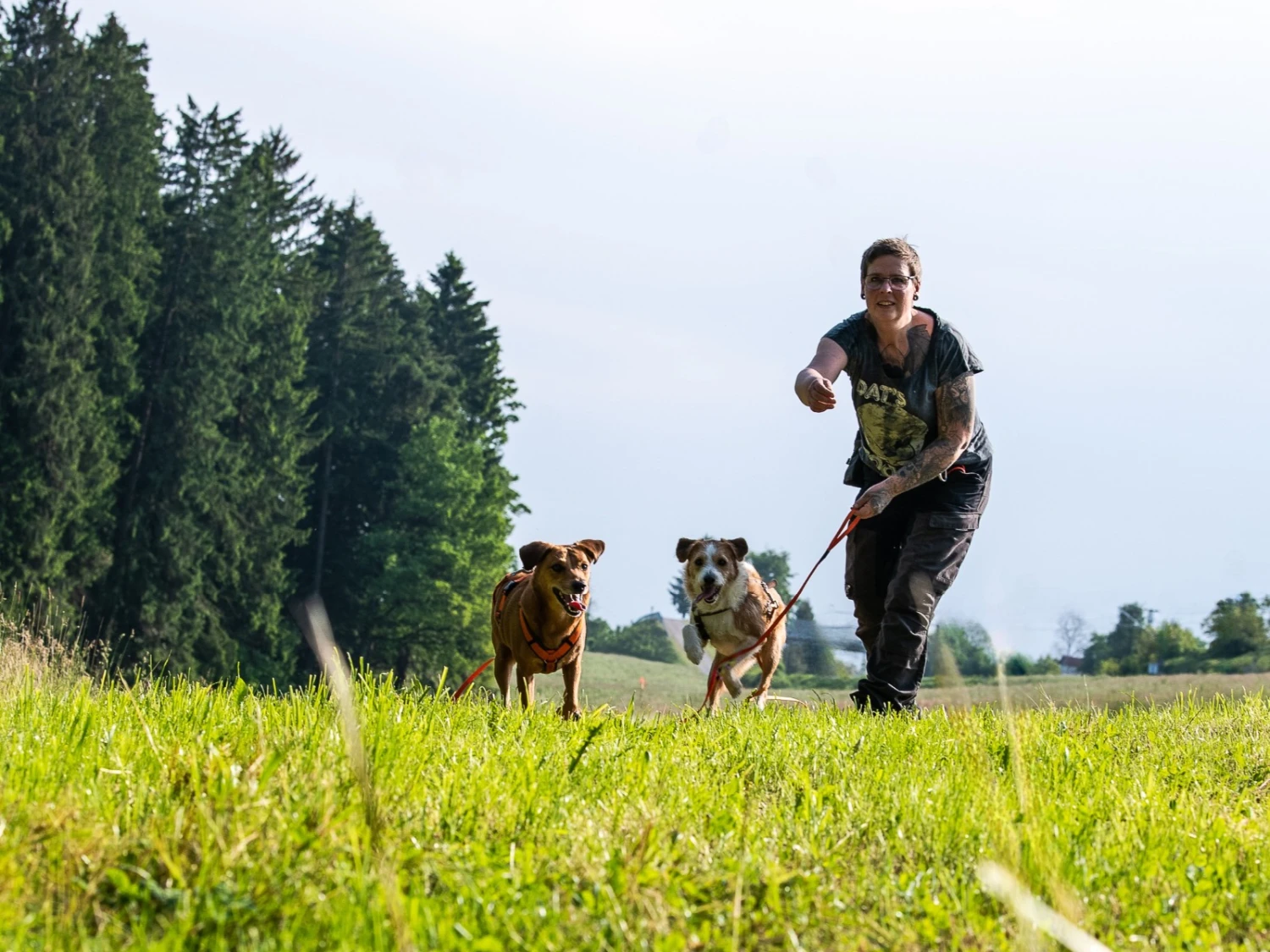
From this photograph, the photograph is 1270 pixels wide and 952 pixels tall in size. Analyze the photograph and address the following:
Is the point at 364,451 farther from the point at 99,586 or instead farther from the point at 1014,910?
the point at 1014,910

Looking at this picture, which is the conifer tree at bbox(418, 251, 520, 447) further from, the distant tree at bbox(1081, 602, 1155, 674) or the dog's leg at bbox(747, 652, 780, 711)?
the dog's leg at bbox(747, 652, 780, 711)

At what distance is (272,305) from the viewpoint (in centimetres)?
4759

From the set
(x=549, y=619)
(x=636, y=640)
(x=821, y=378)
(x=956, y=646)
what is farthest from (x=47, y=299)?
(x=636, y=640)

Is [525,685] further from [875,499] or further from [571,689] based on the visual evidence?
[875,499]

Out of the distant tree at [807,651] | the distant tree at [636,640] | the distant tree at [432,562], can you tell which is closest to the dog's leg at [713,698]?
the distant tree at [807,651]

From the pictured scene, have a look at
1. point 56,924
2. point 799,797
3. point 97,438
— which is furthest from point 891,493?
point 97,438

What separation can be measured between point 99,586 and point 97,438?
4.83 metres

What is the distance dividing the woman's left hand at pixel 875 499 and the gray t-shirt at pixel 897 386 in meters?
0.34

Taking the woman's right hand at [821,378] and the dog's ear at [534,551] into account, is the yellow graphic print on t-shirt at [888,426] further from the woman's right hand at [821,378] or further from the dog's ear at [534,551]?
the dog's ear at [534,551]

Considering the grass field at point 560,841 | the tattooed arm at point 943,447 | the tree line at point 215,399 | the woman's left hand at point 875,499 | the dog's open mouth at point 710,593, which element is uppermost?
the tree line at point 215,399

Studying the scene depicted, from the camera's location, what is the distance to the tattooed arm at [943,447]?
286 inches

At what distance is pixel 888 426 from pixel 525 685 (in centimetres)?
264

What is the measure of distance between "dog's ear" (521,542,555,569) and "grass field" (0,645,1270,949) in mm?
3660

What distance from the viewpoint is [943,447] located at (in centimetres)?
730
